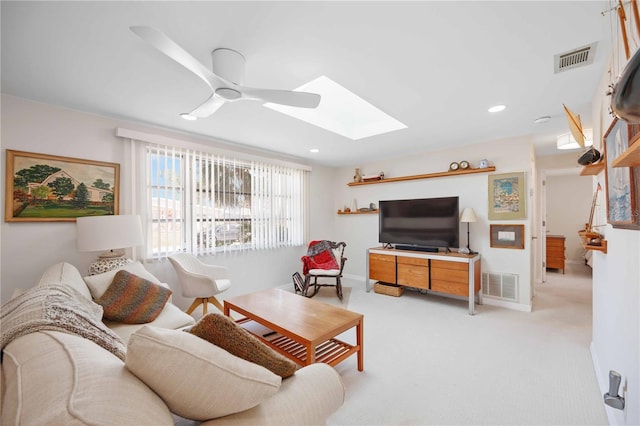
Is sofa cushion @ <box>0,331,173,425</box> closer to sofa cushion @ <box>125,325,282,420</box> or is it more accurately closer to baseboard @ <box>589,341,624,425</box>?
sofa cushion @ <box>125,325,282,420</box>

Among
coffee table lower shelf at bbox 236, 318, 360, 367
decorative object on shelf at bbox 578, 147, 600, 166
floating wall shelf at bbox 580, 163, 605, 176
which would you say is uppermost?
decorative object on shelf at bbox 578, 147, 600, 166

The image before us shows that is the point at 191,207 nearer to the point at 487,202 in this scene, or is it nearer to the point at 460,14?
the point at 460,14

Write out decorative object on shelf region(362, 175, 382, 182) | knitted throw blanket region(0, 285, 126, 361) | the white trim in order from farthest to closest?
decorative object on shelf region(362, 175, 382, 182) → the white trim → knitted throw blanket region(0, 285, 126, 361)

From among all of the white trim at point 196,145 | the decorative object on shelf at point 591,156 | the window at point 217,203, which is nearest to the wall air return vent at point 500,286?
the decorative object on shelf at point 591,156

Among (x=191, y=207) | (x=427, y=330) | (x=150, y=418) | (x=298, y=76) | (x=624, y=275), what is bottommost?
(x=427, y=330)

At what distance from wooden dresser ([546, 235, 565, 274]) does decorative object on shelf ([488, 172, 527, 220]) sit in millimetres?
3168

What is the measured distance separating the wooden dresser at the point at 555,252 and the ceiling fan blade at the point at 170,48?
6975mm

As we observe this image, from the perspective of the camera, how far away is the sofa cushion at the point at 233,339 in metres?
0.94

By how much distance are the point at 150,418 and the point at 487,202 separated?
14.0 ft

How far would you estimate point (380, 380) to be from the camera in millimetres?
2002

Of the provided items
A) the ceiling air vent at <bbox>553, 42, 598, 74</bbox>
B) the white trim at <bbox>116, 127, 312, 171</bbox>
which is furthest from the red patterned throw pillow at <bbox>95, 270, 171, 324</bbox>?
the ceiling air vent at <bbox>553, 42, 598, 74</bbox>

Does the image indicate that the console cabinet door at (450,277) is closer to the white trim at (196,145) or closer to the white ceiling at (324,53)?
the white ceiling at (324,53)

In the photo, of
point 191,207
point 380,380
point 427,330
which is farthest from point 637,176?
point 191,207

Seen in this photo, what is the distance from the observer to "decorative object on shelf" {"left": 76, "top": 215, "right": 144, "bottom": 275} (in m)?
2.35
